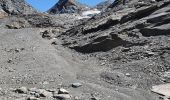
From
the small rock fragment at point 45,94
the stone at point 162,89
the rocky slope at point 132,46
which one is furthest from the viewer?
the rocky slope at point 132,46

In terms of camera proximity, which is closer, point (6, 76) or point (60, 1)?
point (6, 76)

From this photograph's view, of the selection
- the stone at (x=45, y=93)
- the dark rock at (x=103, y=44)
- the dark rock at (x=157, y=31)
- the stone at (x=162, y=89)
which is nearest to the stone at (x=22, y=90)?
the stone at (x=45, y=93)

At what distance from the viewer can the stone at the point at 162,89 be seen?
16.5 metres

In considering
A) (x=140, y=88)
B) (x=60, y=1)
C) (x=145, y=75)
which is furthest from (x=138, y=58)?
(x=60, y=1)

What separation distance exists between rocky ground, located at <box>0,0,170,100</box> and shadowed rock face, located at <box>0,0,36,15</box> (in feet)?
98.1

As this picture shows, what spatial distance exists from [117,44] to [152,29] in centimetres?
240

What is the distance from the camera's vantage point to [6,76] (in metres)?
18.8

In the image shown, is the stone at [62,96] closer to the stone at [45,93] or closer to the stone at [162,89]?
the stone at [45,93]

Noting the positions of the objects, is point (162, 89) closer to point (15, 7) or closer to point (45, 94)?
point (45, 94)

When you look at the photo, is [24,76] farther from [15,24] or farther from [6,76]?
[15,24]

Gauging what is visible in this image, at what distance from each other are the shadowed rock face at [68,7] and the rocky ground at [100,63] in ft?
194

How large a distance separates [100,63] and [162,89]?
22.4 feet

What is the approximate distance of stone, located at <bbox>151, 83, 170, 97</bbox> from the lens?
16547 mm

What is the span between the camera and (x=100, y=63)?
76.5 feet
